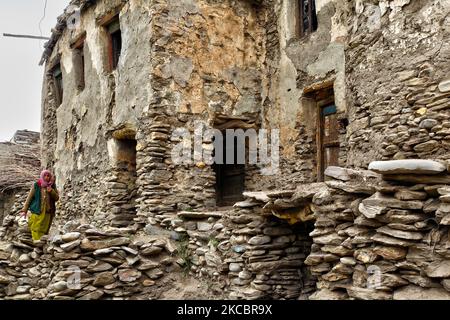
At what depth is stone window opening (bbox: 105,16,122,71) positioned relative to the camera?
32.1 ft

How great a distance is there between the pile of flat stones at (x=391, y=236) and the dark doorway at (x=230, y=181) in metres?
4.80

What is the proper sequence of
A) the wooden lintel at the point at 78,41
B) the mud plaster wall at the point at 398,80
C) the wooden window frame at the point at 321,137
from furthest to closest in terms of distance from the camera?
the wooden lintel at the point at 78,41
the wooden window frame at the point at 321,137
the mud plaster wall at the point at 398,80

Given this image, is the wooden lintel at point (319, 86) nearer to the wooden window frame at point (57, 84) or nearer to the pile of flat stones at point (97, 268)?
the pile of flat stones at point (97, 268)

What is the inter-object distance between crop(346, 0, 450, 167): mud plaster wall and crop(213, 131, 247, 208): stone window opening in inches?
116

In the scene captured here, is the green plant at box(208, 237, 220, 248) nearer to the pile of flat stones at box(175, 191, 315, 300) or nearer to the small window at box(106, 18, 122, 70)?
the pile of flat stones at box(175, 191, 315, 300)

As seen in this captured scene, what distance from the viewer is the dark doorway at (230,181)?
29.3ft

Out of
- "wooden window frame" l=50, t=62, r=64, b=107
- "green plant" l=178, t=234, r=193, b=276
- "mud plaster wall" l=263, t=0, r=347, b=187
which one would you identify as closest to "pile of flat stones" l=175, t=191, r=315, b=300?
"green plant" l=178, t=234, r=193, b=276

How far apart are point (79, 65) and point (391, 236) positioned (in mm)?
9584

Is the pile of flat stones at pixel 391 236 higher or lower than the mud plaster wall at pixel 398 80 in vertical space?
lower

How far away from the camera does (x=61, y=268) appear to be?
619 cm

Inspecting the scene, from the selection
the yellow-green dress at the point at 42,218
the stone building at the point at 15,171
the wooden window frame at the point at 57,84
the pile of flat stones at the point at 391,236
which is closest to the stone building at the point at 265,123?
the pile of flat stones at the point at 391,236

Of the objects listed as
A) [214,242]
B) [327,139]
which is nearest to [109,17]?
Answer: [327,139]

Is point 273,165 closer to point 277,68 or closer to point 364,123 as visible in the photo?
point 277,68

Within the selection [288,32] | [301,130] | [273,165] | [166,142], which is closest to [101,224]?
[166,142]
